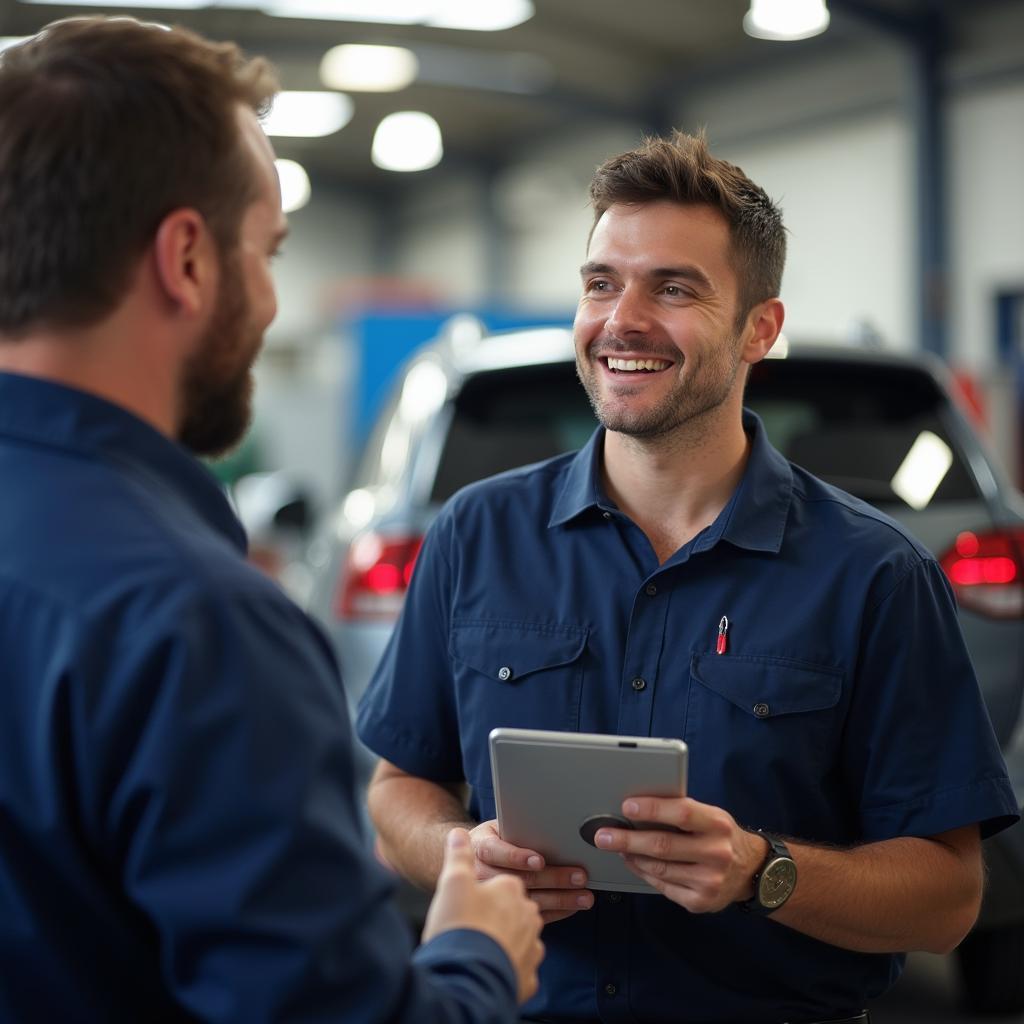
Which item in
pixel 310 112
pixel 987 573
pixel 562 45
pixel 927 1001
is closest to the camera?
pixel 987 573

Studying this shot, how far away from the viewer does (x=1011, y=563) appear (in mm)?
3166

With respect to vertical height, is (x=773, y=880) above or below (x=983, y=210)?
below

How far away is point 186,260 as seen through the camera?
3.76 feet

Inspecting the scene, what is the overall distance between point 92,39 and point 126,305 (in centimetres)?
22

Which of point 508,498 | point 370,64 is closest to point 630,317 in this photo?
point 508,498

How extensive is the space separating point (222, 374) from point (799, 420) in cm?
236

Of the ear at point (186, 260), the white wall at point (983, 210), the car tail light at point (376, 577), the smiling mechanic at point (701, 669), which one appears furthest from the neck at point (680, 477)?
the white wall at point (983, 210)

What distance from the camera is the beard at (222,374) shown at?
118cm

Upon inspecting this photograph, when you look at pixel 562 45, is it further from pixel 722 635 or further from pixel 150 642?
pixel 150 642

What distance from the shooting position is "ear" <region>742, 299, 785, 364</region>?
2.13 meters

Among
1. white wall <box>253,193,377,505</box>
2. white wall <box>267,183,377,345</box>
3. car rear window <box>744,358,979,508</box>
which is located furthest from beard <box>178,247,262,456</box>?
white wall <box>267,183,377,345</box>

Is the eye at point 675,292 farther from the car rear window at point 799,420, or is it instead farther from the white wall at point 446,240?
the white wall at point 446,240

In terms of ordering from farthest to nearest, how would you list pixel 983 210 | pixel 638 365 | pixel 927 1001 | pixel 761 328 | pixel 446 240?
pixel 446 240 → pixel 983 210 → pixel 927 1001 → pixel 761 328 → pixel 638 365

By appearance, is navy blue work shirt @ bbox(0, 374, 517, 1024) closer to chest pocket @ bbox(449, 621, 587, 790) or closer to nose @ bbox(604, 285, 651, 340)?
chest pocket @ bbox(449, 621, 587, 790)
